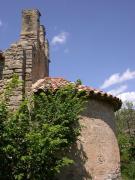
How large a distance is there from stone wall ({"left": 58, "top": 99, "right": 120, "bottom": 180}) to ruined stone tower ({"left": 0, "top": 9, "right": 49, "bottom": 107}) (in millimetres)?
2047

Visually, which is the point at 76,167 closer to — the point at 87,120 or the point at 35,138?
the point at 87,120

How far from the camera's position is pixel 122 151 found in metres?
23.5

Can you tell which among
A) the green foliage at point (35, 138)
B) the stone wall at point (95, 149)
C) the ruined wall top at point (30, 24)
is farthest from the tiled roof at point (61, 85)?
the ruined wall top at point (30, 24)

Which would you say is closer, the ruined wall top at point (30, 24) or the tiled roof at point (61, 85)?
the tiled roof at point (61, 85)

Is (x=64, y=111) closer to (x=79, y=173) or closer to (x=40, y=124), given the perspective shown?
(x=40, y=124)

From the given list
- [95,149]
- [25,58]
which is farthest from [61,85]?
[95,149]

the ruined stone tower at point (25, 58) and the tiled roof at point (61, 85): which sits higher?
the ruined stone tower at point (25, 58)

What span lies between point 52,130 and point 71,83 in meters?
2.35

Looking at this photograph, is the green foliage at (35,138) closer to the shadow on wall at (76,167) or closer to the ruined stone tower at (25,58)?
the shadow on wall at (76,167)

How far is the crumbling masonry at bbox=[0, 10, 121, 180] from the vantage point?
33.3ft

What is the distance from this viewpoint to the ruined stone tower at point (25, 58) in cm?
1074

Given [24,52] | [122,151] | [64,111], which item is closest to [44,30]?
[24,52]

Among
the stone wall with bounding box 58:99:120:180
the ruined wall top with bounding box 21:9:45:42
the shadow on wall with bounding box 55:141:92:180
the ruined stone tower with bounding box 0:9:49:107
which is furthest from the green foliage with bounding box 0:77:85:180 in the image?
the ruined wall top with bounding box 21:9:45:42

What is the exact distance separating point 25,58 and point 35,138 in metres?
3.71
